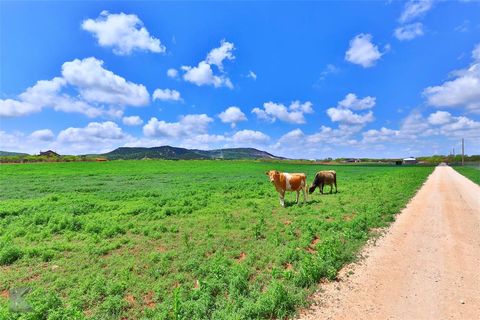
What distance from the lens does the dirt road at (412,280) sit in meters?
6.20

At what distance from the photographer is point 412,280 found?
752cm

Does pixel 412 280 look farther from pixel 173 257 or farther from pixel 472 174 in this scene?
pixel 472 174

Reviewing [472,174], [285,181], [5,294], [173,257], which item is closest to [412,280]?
[173,257]

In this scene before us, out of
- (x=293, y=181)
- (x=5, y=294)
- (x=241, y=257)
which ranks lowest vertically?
(x=5, y=294)

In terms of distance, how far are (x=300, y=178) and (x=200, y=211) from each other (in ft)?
23.2

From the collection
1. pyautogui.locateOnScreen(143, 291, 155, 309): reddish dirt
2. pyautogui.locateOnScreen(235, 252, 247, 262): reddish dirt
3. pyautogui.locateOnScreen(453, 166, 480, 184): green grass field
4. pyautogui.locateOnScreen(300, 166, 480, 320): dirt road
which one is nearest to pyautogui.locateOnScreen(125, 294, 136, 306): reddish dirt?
pyautogui.locateOnScreen(143, 291, 155, 309): reddish dirt

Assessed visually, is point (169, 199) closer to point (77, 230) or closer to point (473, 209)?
point (77, 230)

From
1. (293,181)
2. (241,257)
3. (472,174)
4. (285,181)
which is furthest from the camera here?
(472,174)

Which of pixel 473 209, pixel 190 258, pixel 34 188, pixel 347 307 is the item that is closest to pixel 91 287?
pixel 190 258

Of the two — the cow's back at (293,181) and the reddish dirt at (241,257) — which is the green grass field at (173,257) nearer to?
the reddish dirt at (241,257)

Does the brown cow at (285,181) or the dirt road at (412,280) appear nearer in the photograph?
the dirt road at (412,280)

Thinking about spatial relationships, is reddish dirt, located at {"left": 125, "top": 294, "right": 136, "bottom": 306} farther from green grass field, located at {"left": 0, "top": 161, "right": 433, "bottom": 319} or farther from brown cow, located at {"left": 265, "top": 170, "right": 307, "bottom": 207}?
brown cow, located at {"left": 265, "top": 170, "right": 307, "bottom": 207}

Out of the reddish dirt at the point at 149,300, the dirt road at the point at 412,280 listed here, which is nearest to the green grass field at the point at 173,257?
the reddish dirt at the point at 149,300

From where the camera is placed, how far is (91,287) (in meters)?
7.71
